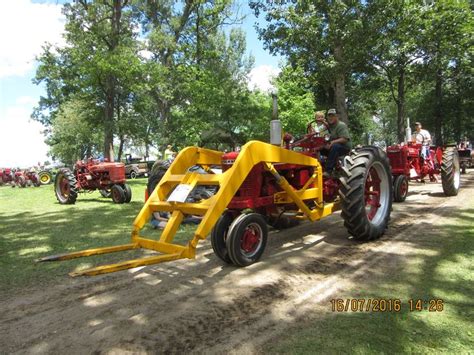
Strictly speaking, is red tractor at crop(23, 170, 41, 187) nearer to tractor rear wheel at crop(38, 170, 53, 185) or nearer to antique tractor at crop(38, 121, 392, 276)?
tractor rear wheel at crop(38, 170, 53, 185)

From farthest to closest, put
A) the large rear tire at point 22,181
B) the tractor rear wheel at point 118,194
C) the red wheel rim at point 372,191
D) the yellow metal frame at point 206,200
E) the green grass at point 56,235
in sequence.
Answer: the large rear tire at point 22,181, the tractor rear wheel at point 118,194, the red wheel rim at point 372,191, the green grass at point 56,235, the yellow metal frame at point 206,200

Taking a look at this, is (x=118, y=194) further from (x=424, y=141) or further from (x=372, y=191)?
(x=424, y=141)

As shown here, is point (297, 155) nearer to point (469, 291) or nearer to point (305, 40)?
point (469, 291)

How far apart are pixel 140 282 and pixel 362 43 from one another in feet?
45.2

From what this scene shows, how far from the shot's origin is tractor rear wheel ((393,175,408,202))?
8.63 meters

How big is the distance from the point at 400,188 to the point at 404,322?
619cm

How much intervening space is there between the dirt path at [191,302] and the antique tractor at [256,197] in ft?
1.06

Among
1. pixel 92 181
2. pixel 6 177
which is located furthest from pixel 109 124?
pixel 6 177

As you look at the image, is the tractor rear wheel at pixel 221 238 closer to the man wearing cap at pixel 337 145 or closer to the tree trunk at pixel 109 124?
the man wearing cap at pixel 337 145

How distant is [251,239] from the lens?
4629 millimetres

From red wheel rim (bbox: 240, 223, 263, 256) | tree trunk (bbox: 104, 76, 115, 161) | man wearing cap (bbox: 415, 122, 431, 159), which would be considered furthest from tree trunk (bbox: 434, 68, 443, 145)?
red wheel rim (bbox: 240, 223, 263, 256)

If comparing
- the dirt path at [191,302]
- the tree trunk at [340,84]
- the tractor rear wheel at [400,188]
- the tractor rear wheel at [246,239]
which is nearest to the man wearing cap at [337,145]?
the dirt path at [191,302]

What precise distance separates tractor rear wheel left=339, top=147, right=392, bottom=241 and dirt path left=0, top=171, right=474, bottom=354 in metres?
0.27

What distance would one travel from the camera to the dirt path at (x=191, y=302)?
2.91 metres
